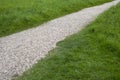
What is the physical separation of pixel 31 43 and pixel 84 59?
5.03 m

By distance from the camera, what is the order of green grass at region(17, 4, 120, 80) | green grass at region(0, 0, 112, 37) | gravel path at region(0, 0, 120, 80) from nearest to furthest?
green grass at region(17, 4, 120, 80) < gravel path at region(0, 0, 120, 80) < green grass at region(0, 0, 112, 37)

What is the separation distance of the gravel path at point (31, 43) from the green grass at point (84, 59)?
0.80 m

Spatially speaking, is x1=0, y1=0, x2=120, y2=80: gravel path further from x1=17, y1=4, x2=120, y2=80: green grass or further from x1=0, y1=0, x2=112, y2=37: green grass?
x1=0, y1=0, x2=112, y2=37: green grass

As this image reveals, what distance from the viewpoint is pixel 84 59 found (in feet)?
56.0

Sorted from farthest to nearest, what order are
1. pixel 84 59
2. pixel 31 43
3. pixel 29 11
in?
pixel 29 11
pixel 31 43
pixel 84 59

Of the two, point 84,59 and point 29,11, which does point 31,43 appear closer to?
point 84,59

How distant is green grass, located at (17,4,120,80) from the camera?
50.1ft

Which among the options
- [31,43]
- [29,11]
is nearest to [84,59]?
[31,43]

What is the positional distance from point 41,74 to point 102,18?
12373mm

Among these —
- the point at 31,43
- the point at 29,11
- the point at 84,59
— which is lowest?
the point at 84,59

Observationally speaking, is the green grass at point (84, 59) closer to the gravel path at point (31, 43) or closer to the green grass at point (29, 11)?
the gravel path at point (31, 43)

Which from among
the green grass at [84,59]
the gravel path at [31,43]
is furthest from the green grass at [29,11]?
the green grass at [84,59]

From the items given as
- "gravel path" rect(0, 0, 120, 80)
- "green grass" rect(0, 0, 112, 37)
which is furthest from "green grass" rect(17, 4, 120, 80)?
"green grass" rect(0, 0, 112, 37)

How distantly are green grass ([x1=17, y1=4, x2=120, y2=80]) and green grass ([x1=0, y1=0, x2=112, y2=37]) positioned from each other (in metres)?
6.81
